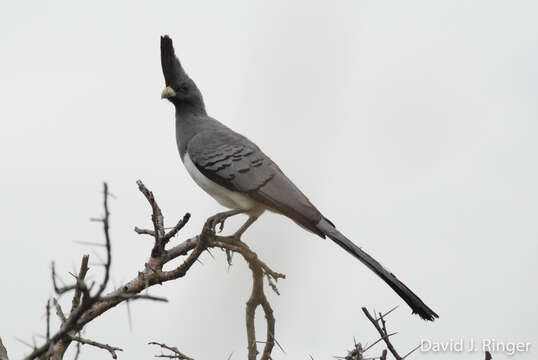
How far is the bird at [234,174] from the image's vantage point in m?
5.99

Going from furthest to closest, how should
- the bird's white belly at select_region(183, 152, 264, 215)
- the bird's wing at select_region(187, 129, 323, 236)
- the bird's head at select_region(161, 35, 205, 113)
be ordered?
the bird's head at select_region(161, 35, 205, 113)
the bird's white belly at select_region(183, 152, 264, 215)
the bird's wing at select_region(187, 129, 323, 236)

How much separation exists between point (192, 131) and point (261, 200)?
146 centimetres

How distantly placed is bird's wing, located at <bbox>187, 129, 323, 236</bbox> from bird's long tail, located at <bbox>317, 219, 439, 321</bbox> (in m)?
0.11

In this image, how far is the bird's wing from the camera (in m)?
6.30

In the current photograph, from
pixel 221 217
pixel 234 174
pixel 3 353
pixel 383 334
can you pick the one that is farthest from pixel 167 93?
pixel 383 334

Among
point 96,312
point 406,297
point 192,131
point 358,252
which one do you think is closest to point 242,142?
point 192,131

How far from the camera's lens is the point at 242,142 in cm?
727

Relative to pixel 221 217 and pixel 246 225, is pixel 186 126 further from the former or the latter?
pixel 221 217

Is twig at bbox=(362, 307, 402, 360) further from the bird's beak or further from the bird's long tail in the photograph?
the bird's beak

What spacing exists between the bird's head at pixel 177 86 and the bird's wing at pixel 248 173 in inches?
25.3

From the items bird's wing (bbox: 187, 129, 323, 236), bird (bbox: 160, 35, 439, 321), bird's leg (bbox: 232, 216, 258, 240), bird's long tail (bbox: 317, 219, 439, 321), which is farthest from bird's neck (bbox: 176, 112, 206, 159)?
bird's long tail (bbox: 317, 219, 439, 321)

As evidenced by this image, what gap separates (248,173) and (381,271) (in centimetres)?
168

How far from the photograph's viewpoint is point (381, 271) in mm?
5719

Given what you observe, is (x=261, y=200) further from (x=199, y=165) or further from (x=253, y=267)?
(x=253, y=267)
